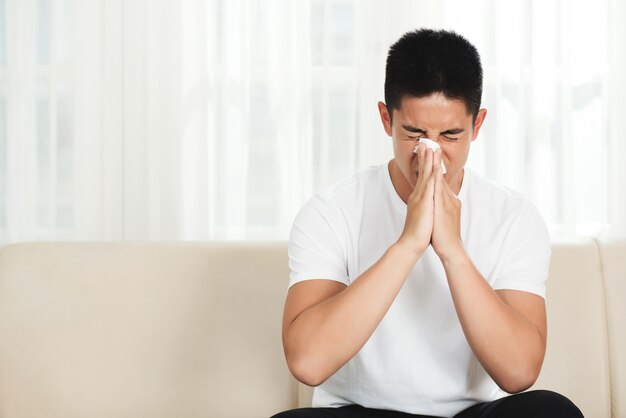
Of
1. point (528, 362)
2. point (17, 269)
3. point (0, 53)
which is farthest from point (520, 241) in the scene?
point (0, 53)

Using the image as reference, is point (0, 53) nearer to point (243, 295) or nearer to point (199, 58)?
point (199, 58)

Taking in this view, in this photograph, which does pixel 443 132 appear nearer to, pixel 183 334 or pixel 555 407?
pixel 555 407

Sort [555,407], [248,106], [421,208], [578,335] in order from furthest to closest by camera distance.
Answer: [248,106] < [578,335] < [421,208] < [555,407]

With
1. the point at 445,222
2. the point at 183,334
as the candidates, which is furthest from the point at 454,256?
the point at 183,334

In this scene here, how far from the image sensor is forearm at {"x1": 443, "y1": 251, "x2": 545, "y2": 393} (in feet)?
4.85

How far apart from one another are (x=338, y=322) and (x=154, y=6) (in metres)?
1.56

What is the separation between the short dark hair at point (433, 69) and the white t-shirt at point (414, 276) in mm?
212

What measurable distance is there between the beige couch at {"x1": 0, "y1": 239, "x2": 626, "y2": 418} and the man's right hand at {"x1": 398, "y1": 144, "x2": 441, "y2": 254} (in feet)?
1.59

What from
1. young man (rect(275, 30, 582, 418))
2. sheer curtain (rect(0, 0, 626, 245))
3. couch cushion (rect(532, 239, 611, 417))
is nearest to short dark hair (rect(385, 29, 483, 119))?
young man (rect(275, 30, 582, 418))

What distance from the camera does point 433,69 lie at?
62.4 inches

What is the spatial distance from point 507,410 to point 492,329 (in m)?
0.14

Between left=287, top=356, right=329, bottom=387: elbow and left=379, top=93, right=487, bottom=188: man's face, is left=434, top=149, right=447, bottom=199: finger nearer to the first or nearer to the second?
left=379, top=93, right=487, bottom=188: man's face

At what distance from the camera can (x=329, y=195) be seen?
1.71 metres

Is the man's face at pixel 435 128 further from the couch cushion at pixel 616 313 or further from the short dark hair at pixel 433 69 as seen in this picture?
the couch cushion at pixel 616 313
